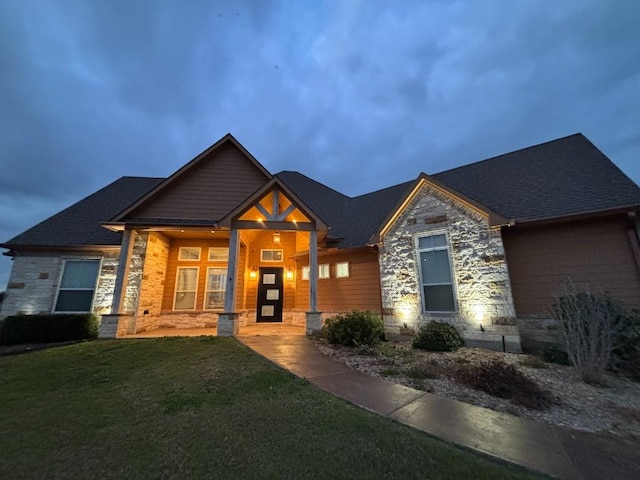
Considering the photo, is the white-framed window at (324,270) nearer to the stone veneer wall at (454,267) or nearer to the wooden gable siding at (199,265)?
the stone veneer wall at (454,267)

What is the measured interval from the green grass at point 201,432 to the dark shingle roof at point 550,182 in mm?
7586

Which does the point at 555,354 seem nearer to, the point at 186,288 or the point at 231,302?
the point at 231,302

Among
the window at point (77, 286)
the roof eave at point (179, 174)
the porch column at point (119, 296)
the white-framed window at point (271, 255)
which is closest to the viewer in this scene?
the porch column at point (119, 296)

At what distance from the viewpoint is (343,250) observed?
11156mm

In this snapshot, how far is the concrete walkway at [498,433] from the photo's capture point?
7.76 feet

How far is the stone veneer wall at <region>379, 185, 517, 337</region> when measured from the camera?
737 centimetres

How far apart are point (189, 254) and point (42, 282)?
5.07m

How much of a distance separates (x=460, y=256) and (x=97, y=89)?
5299 centimetres

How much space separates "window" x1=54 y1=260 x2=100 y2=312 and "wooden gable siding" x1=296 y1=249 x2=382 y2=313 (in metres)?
8.12

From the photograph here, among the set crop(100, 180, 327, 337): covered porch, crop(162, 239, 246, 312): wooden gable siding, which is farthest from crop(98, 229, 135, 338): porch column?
crop(162, 239, 246, 312): wooden gable siding

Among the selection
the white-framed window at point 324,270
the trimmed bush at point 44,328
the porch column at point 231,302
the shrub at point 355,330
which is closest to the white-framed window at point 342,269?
the white-framed window at point 324,270

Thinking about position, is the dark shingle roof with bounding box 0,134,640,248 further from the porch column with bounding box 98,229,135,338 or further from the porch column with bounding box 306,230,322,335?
the porch column with bounding box 306,230,322,335

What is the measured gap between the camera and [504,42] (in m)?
25.7

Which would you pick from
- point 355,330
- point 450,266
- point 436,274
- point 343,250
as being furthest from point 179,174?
point 450,266
